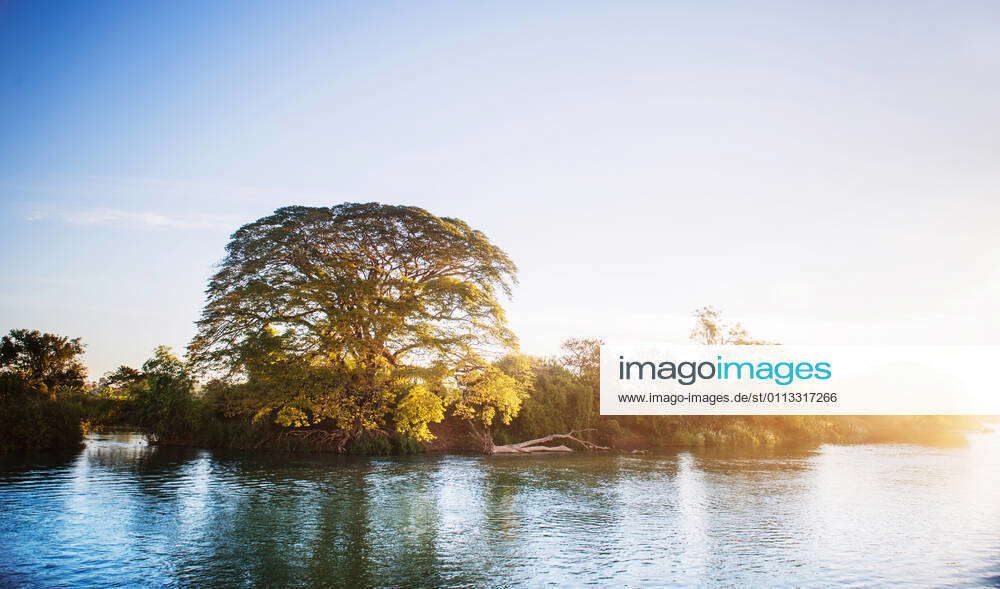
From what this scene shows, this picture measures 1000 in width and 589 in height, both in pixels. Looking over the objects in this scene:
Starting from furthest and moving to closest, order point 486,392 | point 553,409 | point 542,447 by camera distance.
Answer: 1. point 553,409
2. point 542,447
3. point 486,392

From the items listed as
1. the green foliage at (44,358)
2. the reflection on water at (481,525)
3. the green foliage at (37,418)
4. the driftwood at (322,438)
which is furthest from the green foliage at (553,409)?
the green foliage at (44,358)

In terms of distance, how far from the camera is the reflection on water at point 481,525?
515 inches

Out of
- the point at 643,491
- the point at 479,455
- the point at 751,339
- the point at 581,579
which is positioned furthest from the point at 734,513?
the point at 751,339

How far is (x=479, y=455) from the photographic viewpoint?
39.8 metres

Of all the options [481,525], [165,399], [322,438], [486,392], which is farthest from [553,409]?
[481,525]

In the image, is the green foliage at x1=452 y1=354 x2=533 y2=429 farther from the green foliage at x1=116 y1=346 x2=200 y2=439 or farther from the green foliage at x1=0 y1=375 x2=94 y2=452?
the green foliage at x1=0 y1=375 x2=94 y2=452

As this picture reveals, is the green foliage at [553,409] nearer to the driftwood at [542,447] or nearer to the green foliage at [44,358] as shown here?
the driftwood at [542,447]

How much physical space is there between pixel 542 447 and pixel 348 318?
17279 mm

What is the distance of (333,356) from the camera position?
125 feet

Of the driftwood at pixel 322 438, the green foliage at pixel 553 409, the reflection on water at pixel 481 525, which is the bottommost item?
the reflection on water at pixel 481 525

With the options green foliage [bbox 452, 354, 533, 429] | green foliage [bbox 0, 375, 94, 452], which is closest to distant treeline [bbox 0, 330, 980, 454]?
green foliage [bbox 0, 375, 94, 452]

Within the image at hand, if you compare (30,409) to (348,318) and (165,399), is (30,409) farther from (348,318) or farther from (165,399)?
(348,318)

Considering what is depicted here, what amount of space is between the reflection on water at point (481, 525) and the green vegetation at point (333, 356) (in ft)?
21.0

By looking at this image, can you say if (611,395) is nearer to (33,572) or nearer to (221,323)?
(221,323)
